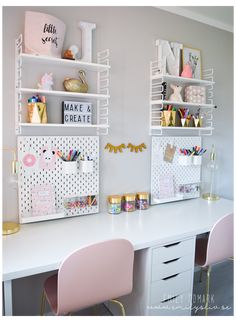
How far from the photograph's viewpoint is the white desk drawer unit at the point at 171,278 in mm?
1545

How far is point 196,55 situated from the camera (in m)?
2.35

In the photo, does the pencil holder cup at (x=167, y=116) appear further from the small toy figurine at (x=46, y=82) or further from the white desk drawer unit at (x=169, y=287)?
the white desk drawer unit at (x=169, y=287)

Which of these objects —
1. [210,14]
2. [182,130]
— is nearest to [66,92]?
[182,130]

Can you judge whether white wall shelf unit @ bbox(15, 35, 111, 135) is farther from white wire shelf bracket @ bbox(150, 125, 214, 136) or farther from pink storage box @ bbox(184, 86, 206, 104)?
pink storage box @ bbox(184, 86, 206, 104)

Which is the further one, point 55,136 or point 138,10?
point 138,10

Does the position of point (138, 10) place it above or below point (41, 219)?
above

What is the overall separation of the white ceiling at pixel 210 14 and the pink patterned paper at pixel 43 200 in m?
1.61

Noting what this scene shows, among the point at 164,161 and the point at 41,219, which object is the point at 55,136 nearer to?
the point at 41,219

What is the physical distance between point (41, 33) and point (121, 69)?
617 mm

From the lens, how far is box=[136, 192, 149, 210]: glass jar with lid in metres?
2.04

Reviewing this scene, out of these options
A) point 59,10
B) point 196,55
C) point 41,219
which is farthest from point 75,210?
point 196,55

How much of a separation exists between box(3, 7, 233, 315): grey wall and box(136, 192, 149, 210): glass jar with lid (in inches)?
3.7

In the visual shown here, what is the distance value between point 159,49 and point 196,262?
155 centimetres

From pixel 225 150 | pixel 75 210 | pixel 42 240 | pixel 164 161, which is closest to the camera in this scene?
pixel 42 240
